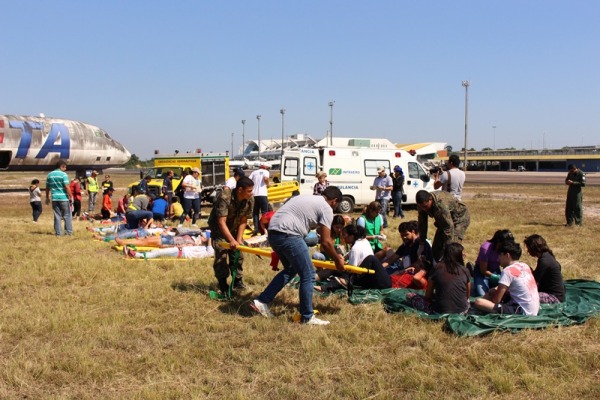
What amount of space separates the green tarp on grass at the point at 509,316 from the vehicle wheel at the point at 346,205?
11.6 metres

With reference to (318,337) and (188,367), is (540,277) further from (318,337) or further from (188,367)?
(188,367)

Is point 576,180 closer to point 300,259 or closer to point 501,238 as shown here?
point 501,238

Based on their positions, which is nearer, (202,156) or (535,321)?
(535,321)

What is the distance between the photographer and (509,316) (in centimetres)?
593

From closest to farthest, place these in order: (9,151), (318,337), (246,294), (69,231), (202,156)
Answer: (318,337) < (246,294) < (69,231) < (202,156) < (9,151)

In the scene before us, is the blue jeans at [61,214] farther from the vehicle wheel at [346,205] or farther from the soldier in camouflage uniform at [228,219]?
the vehicle wheel at [346,205]

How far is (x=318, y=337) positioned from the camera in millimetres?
5641

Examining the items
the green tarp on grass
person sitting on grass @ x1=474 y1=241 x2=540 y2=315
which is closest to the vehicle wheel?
the green tarp on grass

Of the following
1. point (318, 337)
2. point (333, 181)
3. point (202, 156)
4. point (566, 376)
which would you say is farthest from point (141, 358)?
point (202, 156)

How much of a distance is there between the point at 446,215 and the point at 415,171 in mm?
13545

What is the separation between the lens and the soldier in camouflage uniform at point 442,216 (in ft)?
24.0

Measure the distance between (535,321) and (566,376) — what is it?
1299 millimetres

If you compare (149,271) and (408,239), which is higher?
A: (408,239)

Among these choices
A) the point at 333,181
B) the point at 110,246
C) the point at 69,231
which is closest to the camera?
the point at 110,246
